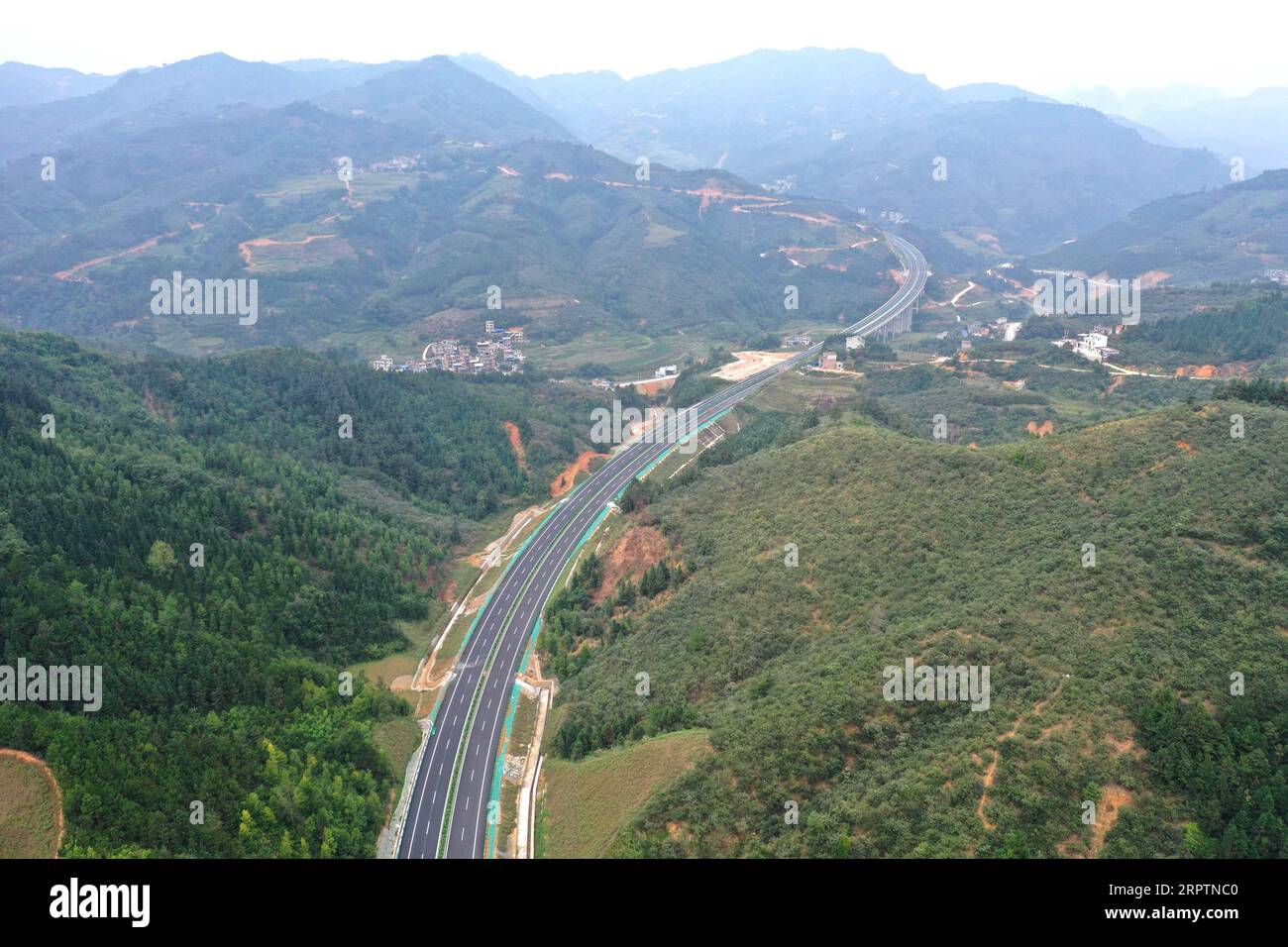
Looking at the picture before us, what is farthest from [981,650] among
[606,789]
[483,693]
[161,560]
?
[161,560]

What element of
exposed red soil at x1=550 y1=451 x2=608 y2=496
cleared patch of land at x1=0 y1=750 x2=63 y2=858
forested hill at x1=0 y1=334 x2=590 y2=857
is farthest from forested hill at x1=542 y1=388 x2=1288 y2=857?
exposed red soil at x1=550 y1=451 x2=608 y2=496

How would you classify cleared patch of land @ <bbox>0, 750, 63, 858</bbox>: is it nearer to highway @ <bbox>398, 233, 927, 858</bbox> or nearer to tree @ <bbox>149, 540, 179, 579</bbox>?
highway @ <bbox>398, 233, 927, 858</bbox>

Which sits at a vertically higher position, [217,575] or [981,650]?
[981,650]

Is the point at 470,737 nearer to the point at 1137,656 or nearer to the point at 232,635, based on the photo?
the point at 232,635

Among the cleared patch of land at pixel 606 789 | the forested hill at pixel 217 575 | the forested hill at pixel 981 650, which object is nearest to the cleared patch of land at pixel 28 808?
the forested hill at pixel 217 575

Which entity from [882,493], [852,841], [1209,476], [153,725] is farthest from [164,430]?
[1209,476]

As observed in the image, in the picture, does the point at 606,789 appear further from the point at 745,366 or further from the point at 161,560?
the point at 745,366
